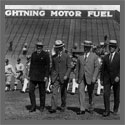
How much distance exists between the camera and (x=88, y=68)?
9.51m

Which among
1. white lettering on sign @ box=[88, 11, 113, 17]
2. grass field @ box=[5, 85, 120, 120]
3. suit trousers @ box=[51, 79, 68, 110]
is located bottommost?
grass field @ box=[5, 85, 120, 120]

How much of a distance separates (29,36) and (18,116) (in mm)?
38372

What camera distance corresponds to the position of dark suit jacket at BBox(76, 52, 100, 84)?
948 centimetres

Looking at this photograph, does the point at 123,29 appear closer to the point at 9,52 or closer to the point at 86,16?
the point at 9,52

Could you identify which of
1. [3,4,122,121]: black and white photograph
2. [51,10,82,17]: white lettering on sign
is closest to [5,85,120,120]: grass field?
[3,4,122,121]: black and white photograph

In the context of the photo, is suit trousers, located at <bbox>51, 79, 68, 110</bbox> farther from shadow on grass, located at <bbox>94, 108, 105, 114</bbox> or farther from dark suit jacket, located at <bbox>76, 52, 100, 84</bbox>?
shadow on grass, located at <bbox>94, 108, 105, 114</bbox>

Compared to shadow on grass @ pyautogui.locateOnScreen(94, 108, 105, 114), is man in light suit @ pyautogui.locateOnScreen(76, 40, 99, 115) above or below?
above

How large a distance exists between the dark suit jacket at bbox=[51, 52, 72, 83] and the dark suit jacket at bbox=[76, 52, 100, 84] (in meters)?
0.34

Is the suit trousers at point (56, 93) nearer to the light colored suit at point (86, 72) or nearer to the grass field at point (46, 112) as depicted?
the grass field at point (46, 112)

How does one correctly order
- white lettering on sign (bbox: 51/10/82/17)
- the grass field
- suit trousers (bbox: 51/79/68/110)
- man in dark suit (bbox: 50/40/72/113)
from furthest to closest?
white lettering on sign (bbox: 51/10/82/17) < man in dark suit (bbox: 50/40/72/113) < suit trousers (bbox: 51/79/68/110) < the grass field

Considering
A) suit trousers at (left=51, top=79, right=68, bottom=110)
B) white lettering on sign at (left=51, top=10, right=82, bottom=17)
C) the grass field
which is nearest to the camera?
the grass field

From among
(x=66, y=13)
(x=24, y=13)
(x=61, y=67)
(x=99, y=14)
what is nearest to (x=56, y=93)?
(x=61, y=67)

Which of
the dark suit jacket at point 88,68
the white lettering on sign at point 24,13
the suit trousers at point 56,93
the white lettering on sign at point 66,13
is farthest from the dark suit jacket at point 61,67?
the white lettering on sign at point 24,13

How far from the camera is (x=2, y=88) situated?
27.3ft
